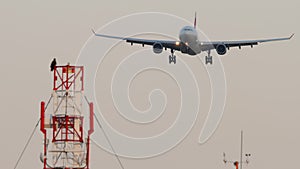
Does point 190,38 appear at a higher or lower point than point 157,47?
higher

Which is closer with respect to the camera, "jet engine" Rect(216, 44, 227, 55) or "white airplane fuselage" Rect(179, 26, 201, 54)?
"white airplane fuselage" Rect(179, 26, 201, 54)

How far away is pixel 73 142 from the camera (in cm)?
12006

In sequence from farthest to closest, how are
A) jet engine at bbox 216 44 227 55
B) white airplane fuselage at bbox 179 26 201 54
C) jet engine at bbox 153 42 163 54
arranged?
jet engine at bbox 216 44 227 55, jet engine at bbox 153 42 163 54, white airplane fuselage at bbox 179 26 201 54

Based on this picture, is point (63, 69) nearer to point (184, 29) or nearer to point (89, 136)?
point (89, 136)

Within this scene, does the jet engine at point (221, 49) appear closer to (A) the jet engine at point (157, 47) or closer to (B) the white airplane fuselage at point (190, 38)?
(B) the white airplane fuselage at point (190, 38)

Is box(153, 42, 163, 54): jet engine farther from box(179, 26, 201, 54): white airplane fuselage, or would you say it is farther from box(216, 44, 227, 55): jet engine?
box(216, 44, 227, 55): jet engine

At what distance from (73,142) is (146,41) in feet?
213

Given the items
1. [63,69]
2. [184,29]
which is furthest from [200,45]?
[63,69]

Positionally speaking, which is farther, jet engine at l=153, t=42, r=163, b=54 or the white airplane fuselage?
jet engine at l=153, t=42, r=163, b=54

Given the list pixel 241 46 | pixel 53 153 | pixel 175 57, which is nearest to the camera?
pixel 53 153

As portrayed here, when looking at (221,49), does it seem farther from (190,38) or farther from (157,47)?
(157,47)

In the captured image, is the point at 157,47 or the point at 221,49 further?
the point at 221,49

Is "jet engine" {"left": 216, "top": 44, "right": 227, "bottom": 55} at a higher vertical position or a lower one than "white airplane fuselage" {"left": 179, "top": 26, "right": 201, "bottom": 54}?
lower

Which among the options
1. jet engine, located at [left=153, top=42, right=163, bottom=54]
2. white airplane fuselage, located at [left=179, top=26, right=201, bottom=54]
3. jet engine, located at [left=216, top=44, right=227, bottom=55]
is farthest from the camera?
jet engine, located at [left=216, top=44, right=227, bottom=55]
